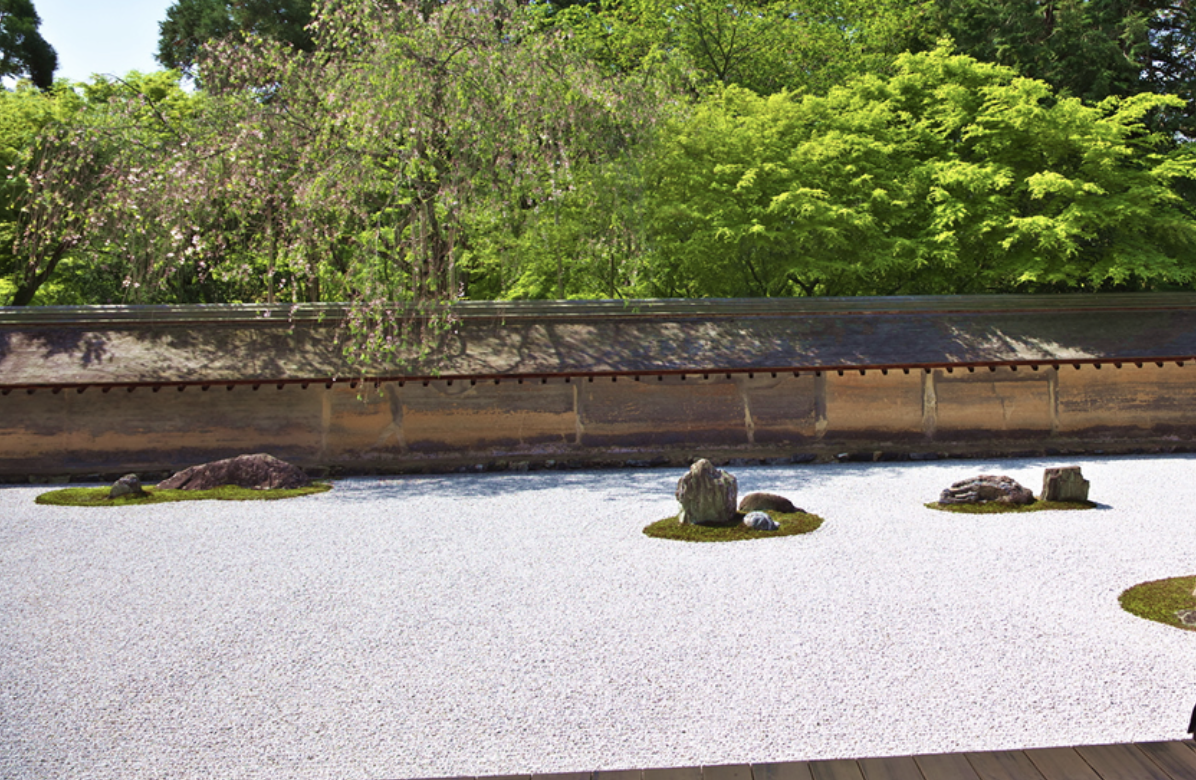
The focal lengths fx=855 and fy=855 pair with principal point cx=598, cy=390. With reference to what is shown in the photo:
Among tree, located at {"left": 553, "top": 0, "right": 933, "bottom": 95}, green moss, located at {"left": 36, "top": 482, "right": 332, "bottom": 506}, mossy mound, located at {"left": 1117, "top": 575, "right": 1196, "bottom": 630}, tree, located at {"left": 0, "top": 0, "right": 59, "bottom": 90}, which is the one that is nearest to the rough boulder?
green moss, located at {"left": 36, "top": 482, "right": 332, "bottom": 506}

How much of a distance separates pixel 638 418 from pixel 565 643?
309 inches

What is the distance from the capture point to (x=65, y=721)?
4.45 m

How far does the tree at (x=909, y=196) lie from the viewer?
54.0 ft

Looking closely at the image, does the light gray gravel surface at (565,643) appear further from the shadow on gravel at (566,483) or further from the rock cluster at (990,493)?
the shadow on gravel at (566,483)

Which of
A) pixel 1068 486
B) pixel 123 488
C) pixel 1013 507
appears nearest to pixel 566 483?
pixel 1013 507

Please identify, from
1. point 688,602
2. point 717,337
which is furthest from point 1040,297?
point 688,602

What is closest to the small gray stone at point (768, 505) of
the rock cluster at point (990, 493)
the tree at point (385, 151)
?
the rock cluster at point (990, 493)

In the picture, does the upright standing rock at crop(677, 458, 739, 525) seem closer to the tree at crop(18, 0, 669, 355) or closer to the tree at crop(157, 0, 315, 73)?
the tree at crop(18, 0, 669, 355)

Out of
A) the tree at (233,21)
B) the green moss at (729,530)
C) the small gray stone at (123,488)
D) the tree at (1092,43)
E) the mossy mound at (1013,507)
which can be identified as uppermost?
the tree at (233,21)

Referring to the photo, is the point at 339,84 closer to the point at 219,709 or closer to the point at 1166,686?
the point at 219,709

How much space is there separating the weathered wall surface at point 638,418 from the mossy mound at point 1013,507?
12.0 ft

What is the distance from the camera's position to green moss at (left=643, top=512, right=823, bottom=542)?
833cm

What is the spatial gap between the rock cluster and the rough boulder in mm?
8441

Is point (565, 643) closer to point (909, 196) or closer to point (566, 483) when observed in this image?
point (566, 483)
